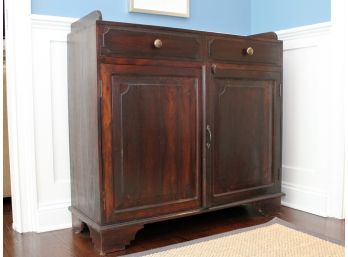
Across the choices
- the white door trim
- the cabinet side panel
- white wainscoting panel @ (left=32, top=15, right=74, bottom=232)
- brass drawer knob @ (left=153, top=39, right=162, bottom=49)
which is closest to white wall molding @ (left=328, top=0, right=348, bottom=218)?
brass drawer knob @ (left=153, top=39, right=162, bottom=49)

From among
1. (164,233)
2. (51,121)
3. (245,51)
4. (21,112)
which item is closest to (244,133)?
(245,51)

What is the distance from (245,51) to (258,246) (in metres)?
0.95

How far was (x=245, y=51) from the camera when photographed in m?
2.03

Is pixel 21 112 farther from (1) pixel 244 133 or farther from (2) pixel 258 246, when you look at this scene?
(2) pixel 258 246

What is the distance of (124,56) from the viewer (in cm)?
168

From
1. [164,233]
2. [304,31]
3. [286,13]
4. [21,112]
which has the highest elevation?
[286,13]

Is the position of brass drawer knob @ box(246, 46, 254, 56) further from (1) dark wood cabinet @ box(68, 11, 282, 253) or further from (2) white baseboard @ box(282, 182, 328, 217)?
(2) white baseboard @ box(282, 182, 328, 217)

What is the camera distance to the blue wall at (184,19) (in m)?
2.01

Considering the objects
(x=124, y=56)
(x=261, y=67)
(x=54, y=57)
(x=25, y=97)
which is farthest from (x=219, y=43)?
(x=25, y=97)

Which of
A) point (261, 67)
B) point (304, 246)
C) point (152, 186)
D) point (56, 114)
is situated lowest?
point (304, 246)

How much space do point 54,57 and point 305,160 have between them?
1525mm

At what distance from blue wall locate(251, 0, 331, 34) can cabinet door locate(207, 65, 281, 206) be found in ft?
1.32

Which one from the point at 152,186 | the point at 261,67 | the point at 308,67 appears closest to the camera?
the point at 152,186

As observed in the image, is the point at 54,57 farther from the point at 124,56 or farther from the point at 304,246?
the point at 304,246
